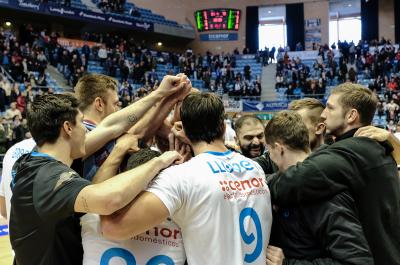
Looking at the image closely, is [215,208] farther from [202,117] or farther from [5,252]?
[5,252]

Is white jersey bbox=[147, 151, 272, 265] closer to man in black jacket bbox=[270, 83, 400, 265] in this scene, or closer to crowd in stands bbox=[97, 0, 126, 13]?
man in black jacket bbox=[270, 83, 400, 265]

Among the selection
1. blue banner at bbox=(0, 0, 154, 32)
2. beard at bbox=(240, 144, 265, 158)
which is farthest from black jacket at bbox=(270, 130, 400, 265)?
blue banner at bbox=(0, 0, 154, 32)

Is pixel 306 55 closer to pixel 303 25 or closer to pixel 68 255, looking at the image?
pixel 303 25

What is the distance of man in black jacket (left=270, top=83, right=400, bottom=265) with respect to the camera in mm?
2074

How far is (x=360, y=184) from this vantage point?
7.10 ft

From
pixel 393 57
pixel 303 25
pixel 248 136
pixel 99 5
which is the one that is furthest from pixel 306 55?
pixel 248 136

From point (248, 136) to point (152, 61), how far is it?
23047 mm

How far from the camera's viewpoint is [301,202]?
209cm

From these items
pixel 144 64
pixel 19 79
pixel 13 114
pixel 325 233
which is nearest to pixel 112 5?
pixel 144 64

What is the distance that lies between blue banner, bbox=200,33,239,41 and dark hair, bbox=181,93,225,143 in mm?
31477

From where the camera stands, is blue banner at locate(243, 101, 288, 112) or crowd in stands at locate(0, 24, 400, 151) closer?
crowd in stands at locate(0, 24, 400, 151)

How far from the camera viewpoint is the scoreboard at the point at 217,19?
107ft

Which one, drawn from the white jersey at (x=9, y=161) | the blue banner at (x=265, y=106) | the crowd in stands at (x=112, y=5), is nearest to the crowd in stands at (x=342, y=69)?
the blue banner at (x=265, y=106)

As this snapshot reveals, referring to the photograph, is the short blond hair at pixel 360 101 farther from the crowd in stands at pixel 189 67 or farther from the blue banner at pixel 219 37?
the blue banner at pixel 219 37
